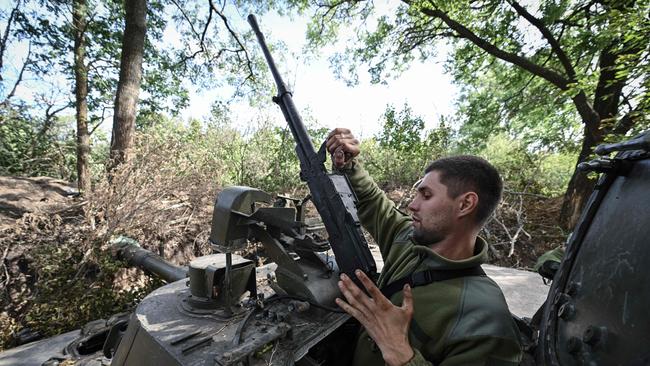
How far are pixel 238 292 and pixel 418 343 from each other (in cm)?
154

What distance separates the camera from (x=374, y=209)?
2.71 meters

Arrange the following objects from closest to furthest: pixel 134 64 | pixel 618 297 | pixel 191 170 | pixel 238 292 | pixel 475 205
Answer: pixel 618 297
pixel 475 205
pixel 238 292
pixel 134 64
pixel 191 170

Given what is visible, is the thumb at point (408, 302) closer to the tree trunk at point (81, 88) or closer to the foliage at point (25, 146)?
the tree trunk at point (81, 88)

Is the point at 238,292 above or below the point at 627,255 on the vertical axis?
below

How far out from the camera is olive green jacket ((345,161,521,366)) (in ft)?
4.45

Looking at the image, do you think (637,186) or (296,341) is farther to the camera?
(296,341)

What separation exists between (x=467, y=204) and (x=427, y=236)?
12.8 inches

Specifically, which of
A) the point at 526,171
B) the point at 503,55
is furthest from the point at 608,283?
the point at 526,171

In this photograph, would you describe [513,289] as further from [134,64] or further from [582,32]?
[134,64]

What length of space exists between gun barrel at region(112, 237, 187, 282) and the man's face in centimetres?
323

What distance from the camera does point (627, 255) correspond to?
0.99 metres

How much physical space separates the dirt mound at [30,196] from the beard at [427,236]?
6496 mm

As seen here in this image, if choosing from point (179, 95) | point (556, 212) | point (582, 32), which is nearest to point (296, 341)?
point (582, 32)

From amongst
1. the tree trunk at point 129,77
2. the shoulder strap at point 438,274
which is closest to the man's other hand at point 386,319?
the shoulder strap at point 438,274
